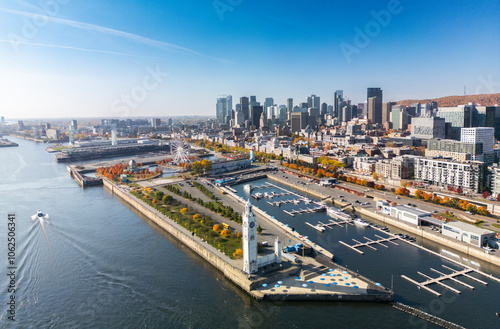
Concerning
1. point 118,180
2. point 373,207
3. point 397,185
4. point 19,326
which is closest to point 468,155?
point 397,185

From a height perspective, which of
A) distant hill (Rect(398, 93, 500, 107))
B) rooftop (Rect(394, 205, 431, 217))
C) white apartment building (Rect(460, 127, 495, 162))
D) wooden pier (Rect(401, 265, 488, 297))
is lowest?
wooden pier (Rect(401, 265, 488, 297))

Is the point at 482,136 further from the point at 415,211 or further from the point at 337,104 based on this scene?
the point at 337,104

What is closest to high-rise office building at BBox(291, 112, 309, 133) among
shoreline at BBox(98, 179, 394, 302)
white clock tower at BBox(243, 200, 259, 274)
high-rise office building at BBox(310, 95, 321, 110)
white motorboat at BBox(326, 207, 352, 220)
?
high-rise office building at BBox(310, 95, 321, 110)

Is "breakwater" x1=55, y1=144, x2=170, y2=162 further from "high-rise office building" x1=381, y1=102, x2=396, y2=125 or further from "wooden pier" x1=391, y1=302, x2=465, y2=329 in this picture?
"high-rise office building" x1=381, y1=102, x2=396, y2=125

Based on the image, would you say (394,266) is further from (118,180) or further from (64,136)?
(64,136)

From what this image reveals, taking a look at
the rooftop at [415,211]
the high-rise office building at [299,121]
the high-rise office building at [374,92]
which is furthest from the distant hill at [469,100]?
the rooftop at [415,211]

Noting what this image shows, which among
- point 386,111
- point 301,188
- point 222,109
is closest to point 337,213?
point 301,188
